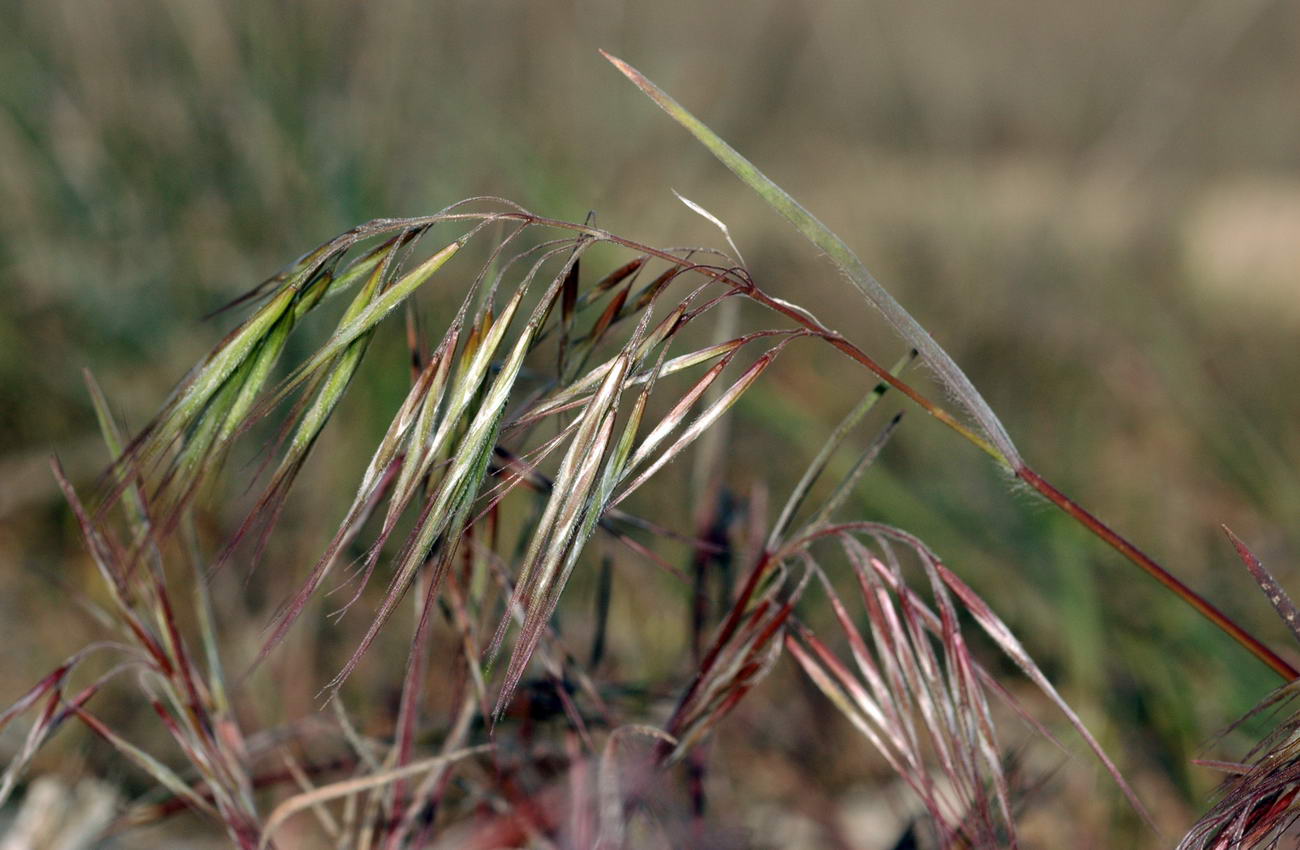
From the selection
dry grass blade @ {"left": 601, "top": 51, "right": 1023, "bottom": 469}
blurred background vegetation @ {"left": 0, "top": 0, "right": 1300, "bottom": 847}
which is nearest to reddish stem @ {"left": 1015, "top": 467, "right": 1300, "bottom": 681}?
dry grass blade @ {"left": 601, "top": 51, "right": 1023, "bottom": 469}

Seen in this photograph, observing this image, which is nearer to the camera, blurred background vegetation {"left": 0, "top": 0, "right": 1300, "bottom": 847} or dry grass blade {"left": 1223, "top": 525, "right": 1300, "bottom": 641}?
dry grass blade {"left": 1223, "top": 525, "right": 1300, "bottom": 641}

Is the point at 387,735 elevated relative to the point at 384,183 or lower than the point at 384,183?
lower

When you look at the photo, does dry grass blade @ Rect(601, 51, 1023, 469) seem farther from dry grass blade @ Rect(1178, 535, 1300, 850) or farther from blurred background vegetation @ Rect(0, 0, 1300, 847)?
blurred background vegetation @ Rect(0, 0, 1300, 847)

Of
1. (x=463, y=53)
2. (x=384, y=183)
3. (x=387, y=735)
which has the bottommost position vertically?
(x=387, y=735)

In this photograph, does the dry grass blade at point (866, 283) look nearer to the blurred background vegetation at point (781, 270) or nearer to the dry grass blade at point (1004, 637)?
the dry grass blade at point (1004, 637)

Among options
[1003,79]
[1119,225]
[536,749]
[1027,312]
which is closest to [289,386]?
[536,749]

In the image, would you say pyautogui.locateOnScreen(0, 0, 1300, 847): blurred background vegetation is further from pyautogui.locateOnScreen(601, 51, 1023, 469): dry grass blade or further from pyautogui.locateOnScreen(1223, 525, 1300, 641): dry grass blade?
pyautogui.locateOnScreen(601, 51, 1023, 469): dry grass blade

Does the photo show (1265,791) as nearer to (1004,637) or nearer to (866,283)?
(1004,637)

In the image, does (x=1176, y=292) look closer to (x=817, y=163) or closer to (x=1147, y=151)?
(x=1147, y=151)

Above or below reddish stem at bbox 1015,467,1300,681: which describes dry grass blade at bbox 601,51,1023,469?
above
